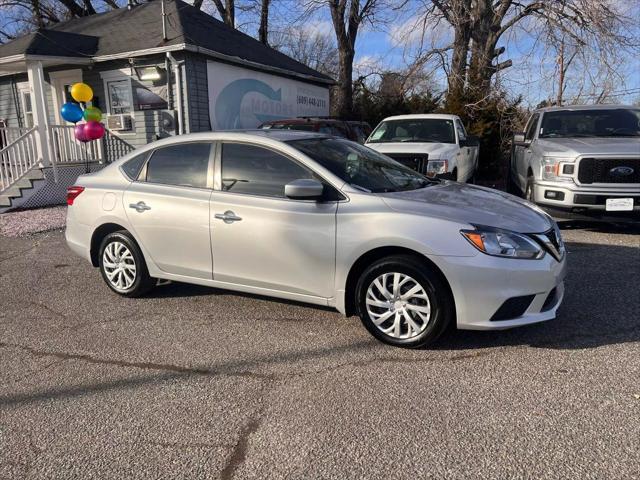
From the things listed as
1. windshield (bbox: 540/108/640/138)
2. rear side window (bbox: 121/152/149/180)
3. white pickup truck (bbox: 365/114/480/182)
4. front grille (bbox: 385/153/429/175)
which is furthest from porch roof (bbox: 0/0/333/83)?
windshield (bbox: 540/108/640/138)

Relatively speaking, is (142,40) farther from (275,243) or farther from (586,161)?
(275,243)

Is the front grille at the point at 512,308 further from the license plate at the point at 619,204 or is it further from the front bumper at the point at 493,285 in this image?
the license plate at the point at 619,204

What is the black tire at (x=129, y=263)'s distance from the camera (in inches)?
198

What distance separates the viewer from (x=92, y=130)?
12.0 meters

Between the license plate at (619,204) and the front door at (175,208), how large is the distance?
5315 millimetres

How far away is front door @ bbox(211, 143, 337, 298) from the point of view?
4031mm

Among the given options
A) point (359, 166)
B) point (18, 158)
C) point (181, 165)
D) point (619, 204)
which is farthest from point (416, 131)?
point (18, 158)

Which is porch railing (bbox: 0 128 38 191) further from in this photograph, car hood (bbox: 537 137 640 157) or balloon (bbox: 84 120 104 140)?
car hood (bbox: 537 137 640 157)

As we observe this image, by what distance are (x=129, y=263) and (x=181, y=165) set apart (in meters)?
1.12

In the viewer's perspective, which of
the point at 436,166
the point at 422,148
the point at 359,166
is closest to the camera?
the point at 359,166

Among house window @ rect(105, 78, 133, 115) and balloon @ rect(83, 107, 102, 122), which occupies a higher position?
house window @ rect(105, 78, 133, 115)

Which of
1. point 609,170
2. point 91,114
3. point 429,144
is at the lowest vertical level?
point 609,170

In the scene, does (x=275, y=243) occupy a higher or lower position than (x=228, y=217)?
lower

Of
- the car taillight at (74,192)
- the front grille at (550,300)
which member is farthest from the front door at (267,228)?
the car taillight at (74,192)
